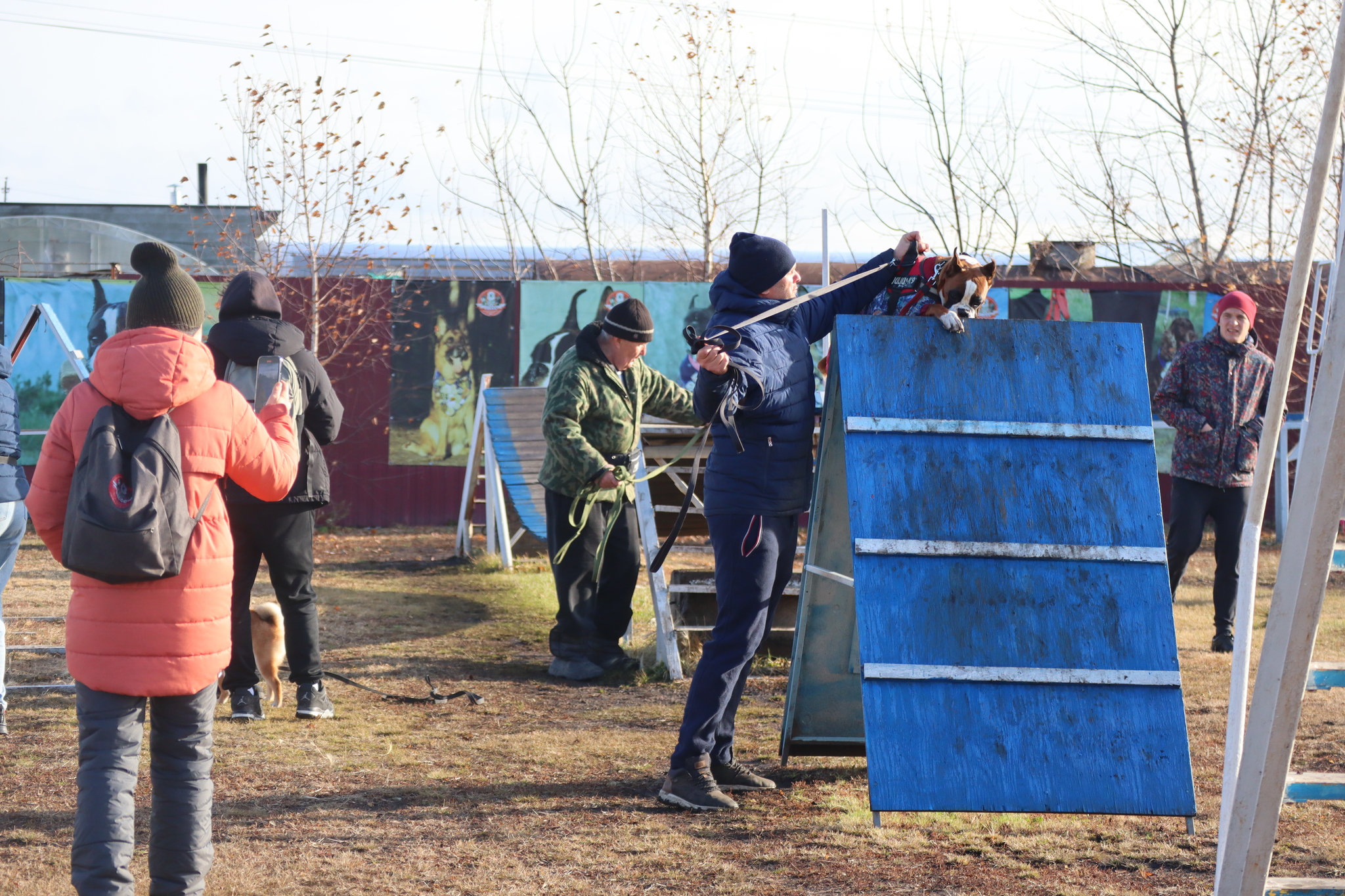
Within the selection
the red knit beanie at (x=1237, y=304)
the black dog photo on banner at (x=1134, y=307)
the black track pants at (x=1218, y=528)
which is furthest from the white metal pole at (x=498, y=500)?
the black dog photo on banner at (x=1134, y=307)

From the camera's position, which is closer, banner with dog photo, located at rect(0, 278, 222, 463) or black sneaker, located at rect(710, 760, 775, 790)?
black sneaker, located at rect(710, 760, 775, 790)

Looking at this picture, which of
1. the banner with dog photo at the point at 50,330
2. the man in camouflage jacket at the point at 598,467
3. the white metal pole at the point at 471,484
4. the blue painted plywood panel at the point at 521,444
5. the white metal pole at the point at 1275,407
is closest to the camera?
the white metal pole at the point at 1275,407

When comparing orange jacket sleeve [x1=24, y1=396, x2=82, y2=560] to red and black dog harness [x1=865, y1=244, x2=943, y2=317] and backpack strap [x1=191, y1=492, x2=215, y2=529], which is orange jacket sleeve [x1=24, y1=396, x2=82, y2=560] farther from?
red and black dog harness [x1=865, y1=244, x2=943, y2=317]

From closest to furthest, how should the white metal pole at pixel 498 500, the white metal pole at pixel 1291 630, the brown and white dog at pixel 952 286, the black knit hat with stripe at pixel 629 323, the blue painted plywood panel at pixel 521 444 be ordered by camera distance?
the white metal pole at pixel 1291 630 → the brown and white dog at pixel 952 286 → the black knit hat with stripe at pixel 629 323 → the blue painted plywood panel at pixel 521 444 → the white metal pole at pixel 498 500

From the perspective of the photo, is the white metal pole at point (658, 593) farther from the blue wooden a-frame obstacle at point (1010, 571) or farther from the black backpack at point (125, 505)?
the black backpack at point (125, 505)

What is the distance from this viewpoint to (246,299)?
465 cm

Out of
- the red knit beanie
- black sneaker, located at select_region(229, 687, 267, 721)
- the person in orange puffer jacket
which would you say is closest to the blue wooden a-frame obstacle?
the person in orange puffer jacket

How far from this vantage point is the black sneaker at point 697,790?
3928mm

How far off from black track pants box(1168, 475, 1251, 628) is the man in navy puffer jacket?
132 inches

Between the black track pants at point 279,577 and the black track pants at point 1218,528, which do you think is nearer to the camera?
the black track pants at point 279,577

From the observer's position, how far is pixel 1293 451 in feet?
38.5

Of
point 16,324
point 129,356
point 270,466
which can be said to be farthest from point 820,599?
point 16,324

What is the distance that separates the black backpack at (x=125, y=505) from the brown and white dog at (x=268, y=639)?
215 centimetres

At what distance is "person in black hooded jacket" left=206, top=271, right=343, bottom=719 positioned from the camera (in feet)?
15.3
